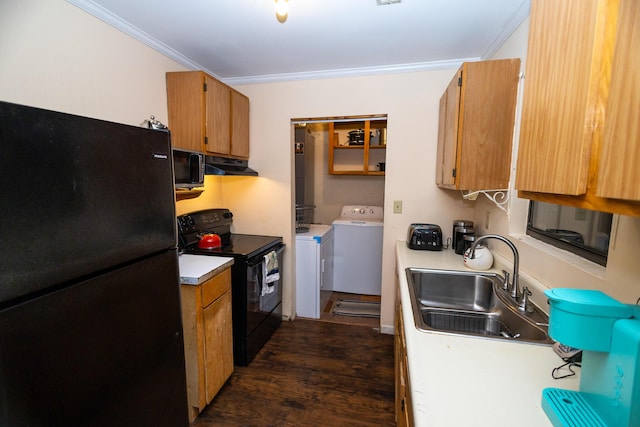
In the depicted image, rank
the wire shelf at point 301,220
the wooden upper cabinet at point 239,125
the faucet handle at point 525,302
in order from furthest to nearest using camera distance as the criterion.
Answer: the wire shelf at point 301,220 < the wooden upper cabinet at point 239,125 < the faucet handle at point 525,302

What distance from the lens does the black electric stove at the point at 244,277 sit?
2.06m

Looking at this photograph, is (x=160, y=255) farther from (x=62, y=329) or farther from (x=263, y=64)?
(x=263, y=64)

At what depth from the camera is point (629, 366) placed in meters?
0.52

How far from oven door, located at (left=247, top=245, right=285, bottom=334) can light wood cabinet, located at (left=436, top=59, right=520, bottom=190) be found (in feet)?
5.17

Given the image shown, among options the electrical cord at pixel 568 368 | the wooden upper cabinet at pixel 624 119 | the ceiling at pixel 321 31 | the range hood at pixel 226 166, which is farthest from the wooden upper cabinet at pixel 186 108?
the electrical cord at pixel 568 368

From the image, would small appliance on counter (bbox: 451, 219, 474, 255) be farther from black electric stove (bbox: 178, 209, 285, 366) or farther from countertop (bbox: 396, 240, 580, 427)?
black electric stove (bbox: 178, 209, 285, 366)

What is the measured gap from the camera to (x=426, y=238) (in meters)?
2.23

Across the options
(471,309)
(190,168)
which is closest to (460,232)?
(471,309)

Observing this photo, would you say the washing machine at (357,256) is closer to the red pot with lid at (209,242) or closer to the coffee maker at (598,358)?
the red pot with lid at (209,242)

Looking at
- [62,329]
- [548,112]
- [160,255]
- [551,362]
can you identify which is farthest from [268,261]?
[548,112]

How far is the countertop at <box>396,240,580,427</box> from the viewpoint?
654mm

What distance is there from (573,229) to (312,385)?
Answer: 1831 millimetres

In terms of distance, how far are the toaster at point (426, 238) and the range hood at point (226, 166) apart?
155 cm

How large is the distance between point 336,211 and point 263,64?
2451mm
